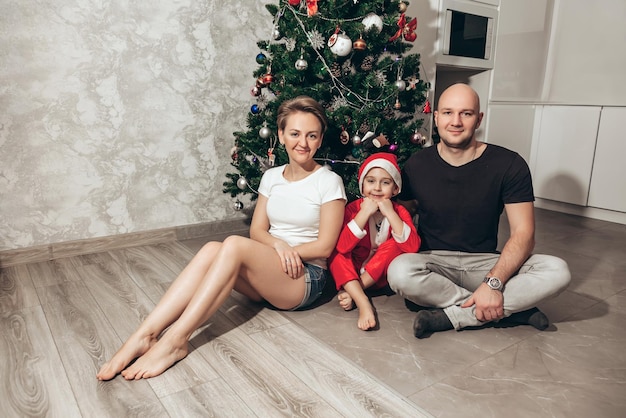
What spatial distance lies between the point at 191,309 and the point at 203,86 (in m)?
1.69

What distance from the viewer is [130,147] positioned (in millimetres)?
2541

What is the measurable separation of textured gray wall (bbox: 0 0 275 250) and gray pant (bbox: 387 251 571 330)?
159 cm

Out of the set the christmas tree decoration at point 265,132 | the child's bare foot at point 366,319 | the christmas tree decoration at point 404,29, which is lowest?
the child's bare foot at point 366,319

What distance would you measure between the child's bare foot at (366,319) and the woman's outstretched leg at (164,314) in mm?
594

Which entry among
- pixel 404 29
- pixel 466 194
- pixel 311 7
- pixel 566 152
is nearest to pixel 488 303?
pixel 466 194

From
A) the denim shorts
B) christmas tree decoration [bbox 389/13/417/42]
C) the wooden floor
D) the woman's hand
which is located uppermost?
christmas tree decoration [bbox 389/13/417/42]

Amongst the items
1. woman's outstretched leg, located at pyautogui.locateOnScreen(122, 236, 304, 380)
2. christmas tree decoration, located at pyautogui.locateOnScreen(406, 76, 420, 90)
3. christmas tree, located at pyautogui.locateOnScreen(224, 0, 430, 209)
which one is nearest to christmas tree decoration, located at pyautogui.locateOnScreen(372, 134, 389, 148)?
christmas tree, located at pyautogui.locateOnScreen(224, 0, 430, 209)

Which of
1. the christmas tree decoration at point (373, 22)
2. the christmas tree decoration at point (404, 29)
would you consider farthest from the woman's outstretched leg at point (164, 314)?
the christmas tree decoration at point (404, 29)

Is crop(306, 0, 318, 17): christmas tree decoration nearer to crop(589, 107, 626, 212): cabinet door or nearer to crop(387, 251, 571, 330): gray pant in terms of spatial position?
crop(387, 251, 571, 330): gray pant

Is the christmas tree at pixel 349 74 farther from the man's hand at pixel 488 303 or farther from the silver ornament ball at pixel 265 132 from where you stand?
the man's hand at pixel 488 303

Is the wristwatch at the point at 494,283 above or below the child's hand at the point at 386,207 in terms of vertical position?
below

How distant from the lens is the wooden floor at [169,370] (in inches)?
47.8

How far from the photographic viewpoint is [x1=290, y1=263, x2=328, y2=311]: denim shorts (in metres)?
1.71

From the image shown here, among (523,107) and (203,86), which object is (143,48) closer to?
(203,86)
